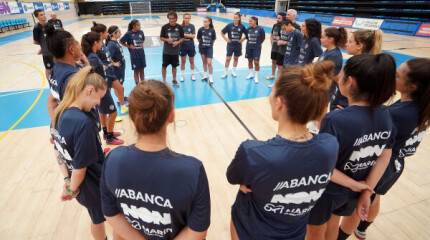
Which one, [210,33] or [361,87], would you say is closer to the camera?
[361,87]

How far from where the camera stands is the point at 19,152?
3.63 m

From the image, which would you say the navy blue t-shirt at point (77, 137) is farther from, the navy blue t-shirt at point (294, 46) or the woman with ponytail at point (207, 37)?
the woman with ponytail at point (207, 37)

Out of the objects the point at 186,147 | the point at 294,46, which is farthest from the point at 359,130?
the point at 294,46

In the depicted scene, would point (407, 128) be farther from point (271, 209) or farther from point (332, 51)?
point (332, 51)

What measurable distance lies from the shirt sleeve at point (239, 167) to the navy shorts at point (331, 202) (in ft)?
2.58

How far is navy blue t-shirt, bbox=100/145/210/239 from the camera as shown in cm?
96

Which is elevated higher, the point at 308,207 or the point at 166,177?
the point at 166,177

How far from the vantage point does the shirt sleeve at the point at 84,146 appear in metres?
1.42

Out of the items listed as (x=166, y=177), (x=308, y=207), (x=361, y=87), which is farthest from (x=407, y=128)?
(x=166, y=177)

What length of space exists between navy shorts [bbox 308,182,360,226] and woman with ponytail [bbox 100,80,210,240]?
0.93 m

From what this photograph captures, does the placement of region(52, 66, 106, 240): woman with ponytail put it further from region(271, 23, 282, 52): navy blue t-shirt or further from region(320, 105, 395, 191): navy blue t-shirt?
region(271, 23, 282, 52): navy blue t-shirt

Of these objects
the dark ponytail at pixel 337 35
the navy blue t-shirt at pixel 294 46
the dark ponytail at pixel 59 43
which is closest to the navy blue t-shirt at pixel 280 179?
the dark ponytail at pixel 59 43

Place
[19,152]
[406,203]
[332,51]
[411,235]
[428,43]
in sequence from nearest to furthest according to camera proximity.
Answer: [411,235], [406,203], [332,51], [19,152], [428,43]

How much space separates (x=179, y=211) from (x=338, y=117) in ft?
3.50
